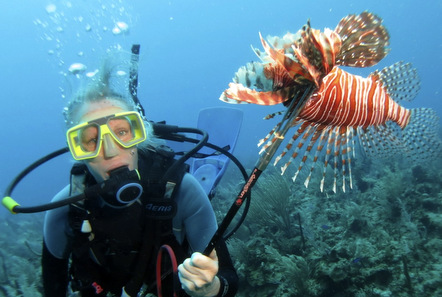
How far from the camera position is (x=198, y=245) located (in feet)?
8.59

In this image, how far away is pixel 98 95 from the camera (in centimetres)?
257

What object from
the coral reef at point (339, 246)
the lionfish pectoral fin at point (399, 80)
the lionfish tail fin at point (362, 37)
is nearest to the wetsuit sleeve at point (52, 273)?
the coral reef at point (339, 246)

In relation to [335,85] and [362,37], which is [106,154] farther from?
[362,37]

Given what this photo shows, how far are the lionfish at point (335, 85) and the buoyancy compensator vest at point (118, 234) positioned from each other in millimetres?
1277

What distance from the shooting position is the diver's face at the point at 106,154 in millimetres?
2322

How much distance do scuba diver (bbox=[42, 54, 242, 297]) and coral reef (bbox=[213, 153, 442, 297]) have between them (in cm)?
165

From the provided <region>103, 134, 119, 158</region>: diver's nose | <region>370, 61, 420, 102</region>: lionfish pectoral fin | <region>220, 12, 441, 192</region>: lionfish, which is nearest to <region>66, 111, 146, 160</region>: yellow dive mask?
<region>103, 134, 119, 158</region>: diver's nose

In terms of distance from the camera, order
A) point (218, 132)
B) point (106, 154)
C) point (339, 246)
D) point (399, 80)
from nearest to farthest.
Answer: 1. point (399, 80)
2. point (106, 154)
3. point (339, 246)
4. point (218, 132)

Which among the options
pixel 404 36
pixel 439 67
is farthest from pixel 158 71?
pixel 439 67

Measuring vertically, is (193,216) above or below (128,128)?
below

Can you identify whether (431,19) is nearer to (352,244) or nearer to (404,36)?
(404,36)

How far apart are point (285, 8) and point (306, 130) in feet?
450

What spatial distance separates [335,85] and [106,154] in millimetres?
1791

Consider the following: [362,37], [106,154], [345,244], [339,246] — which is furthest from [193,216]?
[345,244]
